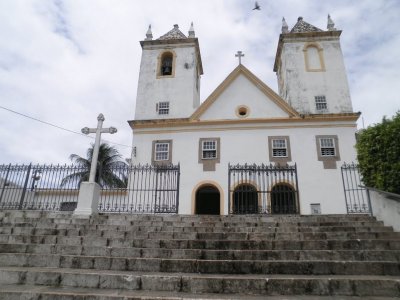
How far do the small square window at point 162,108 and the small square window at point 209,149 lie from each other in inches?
151

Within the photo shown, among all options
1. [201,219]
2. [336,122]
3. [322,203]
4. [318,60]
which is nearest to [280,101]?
[336,122]

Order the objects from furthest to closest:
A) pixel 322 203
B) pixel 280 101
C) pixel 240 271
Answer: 1. pixel 280 101
2. pixel 322 203
3. pixel 240 271

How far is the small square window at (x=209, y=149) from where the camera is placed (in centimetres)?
1681

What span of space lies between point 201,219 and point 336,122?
12087 millimetres

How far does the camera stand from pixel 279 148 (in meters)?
16.5

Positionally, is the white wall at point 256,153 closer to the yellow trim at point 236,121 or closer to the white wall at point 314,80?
the yellow trim at point 236,121

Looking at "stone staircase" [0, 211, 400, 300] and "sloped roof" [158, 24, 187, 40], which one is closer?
"stone staircase" [0, 211, 400, 300]

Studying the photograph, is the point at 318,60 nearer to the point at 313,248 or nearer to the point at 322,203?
the point at 322,203

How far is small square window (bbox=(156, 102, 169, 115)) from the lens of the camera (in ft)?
63.3

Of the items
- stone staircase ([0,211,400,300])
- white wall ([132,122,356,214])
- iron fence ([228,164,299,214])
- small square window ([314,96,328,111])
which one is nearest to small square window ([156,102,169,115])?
white wall ([132,122,356,214])

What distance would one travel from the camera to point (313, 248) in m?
5.70

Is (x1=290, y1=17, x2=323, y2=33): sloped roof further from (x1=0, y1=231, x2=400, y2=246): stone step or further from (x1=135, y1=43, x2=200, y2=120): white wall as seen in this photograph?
(x1=0, y1=231, x2=400, y2=246): stone step

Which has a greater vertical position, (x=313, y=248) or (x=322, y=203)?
(x=322, y=203)

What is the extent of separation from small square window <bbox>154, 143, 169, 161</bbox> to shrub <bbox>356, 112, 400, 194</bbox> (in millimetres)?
11229
